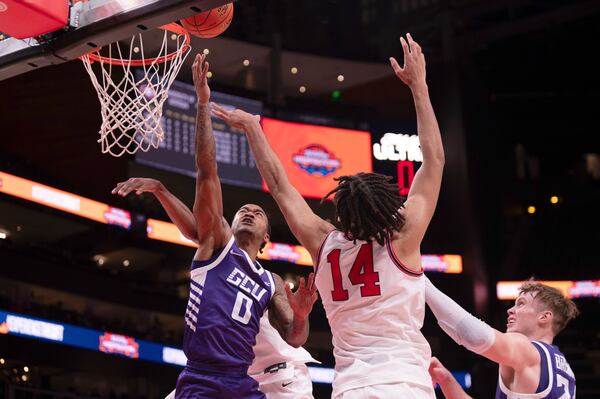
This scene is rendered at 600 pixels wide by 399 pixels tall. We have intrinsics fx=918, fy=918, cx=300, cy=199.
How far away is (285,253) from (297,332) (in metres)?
17.1

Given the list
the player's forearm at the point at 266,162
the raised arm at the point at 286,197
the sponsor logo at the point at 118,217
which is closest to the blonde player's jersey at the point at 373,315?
the raised arm at the point at 286,197

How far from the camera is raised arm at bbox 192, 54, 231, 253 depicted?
4.75m

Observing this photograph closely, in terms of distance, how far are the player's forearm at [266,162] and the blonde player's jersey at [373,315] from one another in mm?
410

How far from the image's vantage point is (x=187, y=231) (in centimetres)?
498

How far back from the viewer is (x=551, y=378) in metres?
4.55

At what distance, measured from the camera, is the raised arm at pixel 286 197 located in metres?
3.87

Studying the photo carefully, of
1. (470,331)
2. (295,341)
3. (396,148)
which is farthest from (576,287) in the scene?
(470,331)

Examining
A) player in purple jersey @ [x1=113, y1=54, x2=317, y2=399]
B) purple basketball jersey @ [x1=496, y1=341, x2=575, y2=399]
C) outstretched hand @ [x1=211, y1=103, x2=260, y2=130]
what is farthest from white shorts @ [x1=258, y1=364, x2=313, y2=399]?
outstretched hand @ [x1=211, y1=103, x2=260, y2=130]

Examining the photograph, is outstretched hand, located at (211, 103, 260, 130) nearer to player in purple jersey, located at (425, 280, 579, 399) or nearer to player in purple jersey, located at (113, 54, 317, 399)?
player in purple jersey, located at (113, 54, 317, 399)

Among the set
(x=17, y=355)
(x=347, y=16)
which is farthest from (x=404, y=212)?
(x=347, y=16)

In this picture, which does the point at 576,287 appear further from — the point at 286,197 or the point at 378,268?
the point at 378,268

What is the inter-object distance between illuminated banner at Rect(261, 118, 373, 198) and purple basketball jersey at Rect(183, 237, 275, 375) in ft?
53.5

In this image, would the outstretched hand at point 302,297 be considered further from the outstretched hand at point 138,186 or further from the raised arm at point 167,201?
the outstretched hand at point 138,186

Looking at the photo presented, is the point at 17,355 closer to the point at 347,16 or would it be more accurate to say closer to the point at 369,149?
the point at 369,149
